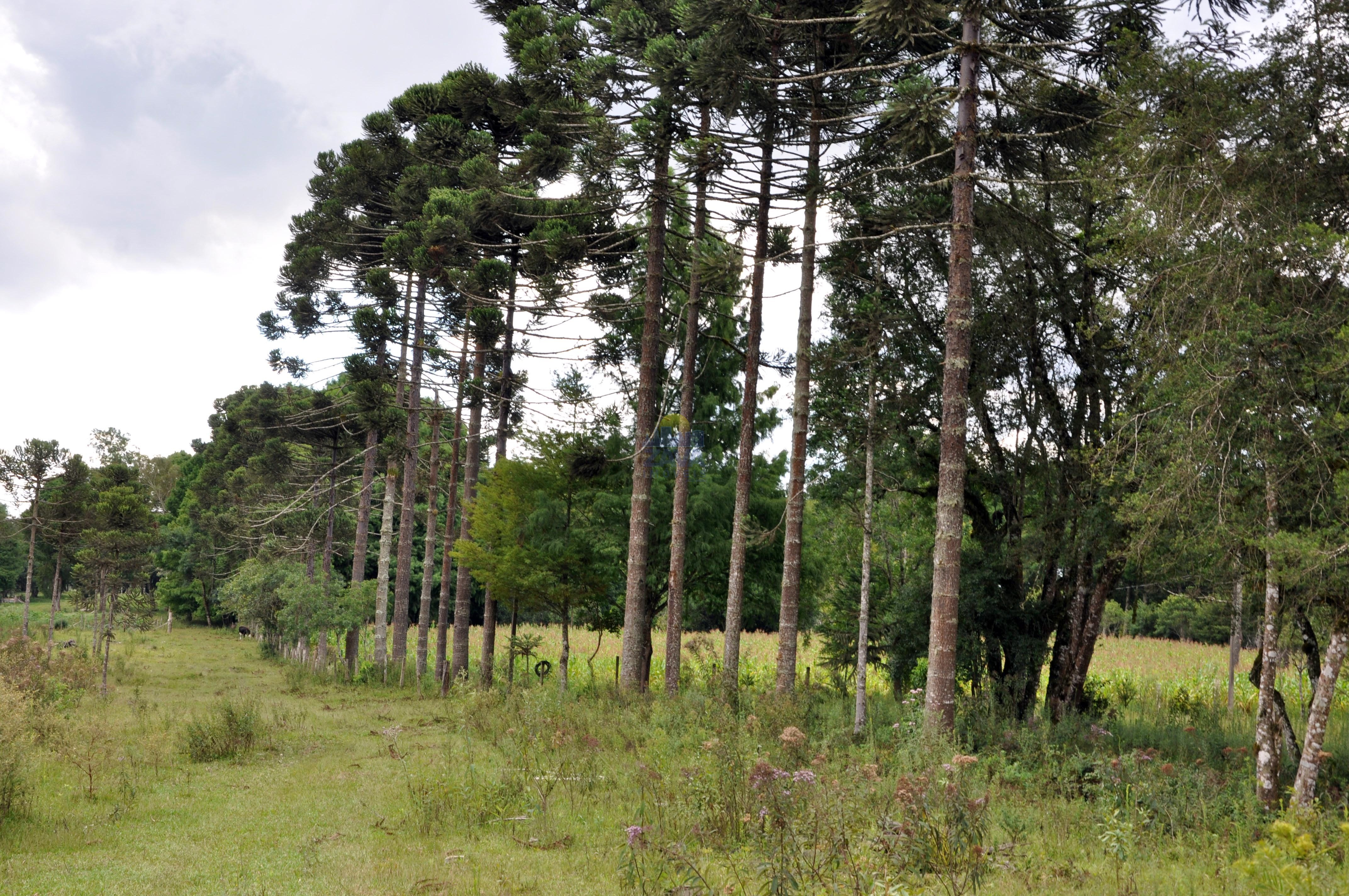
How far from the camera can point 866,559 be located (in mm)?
16125

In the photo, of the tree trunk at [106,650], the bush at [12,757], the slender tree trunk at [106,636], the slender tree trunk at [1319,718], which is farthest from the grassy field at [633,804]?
the slender tree trunk at [106,636]

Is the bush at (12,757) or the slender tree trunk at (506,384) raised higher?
the slender tree trunk at (506,384)

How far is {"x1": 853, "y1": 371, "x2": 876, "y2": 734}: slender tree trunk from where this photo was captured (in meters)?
15.8

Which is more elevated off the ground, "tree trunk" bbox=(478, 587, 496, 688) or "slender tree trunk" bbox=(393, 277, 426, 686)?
"slender tree trunk" bbox=(393, 277, 426, 686)

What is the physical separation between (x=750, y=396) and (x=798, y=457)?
206 centimetres

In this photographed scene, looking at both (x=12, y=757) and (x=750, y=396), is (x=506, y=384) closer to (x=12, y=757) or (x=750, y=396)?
(x=750, y=396)

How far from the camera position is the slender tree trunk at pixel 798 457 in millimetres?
16859

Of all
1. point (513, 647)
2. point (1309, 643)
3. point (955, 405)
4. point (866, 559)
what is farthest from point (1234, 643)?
point (513, 647)

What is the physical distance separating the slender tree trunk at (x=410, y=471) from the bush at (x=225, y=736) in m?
11.0

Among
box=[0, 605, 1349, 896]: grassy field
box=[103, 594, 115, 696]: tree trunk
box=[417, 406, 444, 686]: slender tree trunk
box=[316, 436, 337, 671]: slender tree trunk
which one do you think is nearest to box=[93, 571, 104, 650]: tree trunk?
box=[103, 594, 115, 696]: tree trunk

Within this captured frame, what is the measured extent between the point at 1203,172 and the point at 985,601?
954 centimetres

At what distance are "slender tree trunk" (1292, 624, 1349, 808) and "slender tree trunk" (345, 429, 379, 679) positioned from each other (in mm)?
26505

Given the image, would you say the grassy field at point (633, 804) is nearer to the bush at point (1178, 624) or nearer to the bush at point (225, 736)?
the bush at point (225, 736)

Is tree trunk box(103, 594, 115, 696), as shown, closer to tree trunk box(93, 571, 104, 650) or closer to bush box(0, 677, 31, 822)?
tree trunk box(93, 571, 104, 650)
